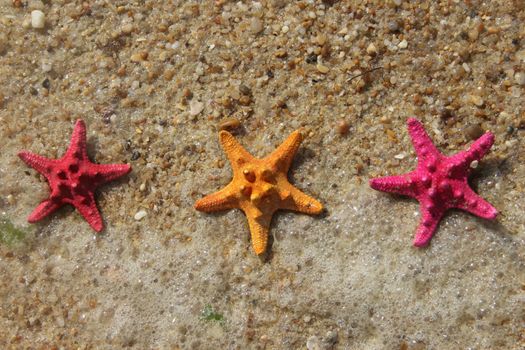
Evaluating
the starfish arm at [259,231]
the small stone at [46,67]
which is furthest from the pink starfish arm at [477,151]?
the small stone at [46,67]

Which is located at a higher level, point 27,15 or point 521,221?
point 27,15

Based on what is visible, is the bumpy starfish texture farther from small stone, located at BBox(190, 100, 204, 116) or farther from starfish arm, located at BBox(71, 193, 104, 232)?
starfish arm, located at BBox(71, 193, 104, 232)

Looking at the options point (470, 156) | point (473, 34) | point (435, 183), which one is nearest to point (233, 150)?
point (435, 183)

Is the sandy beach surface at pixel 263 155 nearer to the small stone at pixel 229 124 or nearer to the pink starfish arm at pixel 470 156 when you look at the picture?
the small stone at pixel 229 124

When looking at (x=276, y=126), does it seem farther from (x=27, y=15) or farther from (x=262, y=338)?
(x=27, y=15)

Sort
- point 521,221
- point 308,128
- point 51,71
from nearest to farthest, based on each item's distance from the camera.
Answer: point 521,221 < point 308,128 < point 51,71

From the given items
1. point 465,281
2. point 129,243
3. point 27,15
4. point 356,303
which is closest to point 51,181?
point 129,243

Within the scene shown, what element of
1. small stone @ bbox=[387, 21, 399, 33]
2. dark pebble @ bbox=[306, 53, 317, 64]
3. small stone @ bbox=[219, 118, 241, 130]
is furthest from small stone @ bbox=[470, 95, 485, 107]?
small stone @ bbox=[219, 118, 241, 130]

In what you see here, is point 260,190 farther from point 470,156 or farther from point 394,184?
point 470,156
